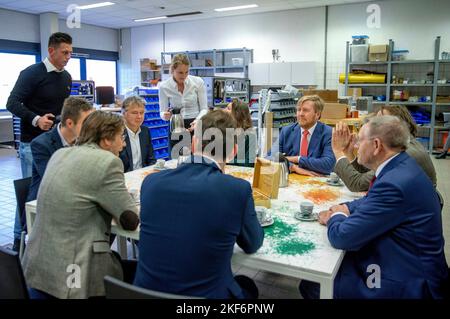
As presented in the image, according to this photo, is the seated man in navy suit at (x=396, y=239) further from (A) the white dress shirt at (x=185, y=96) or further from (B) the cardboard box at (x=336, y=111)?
(B) the cardboard box at (x=336, y=111)

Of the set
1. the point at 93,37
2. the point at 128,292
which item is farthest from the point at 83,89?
the point at 128,292

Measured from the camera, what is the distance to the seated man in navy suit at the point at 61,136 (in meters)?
2.38

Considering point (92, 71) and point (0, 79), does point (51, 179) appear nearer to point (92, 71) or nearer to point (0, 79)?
point (0, 79)

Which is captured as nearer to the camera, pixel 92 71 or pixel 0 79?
pixel 0 79

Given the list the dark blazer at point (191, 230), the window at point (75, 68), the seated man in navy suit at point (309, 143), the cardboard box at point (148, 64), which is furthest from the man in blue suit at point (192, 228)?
the window at point (75, 68)

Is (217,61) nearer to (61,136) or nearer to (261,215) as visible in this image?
(61,136)

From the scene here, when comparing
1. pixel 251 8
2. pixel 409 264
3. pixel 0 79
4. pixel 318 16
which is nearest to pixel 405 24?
pixel 318 16

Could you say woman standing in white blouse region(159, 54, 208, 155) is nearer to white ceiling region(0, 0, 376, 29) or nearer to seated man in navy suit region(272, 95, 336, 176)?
seated man in navy suit region(272, 95, 336, 176)

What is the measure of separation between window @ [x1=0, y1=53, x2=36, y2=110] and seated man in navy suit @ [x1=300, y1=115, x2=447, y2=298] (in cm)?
988

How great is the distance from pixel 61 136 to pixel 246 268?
154 centimetres

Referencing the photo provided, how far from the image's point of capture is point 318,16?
8.81 meters

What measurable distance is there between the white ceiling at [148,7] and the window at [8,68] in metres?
1.16

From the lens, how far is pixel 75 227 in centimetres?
153
